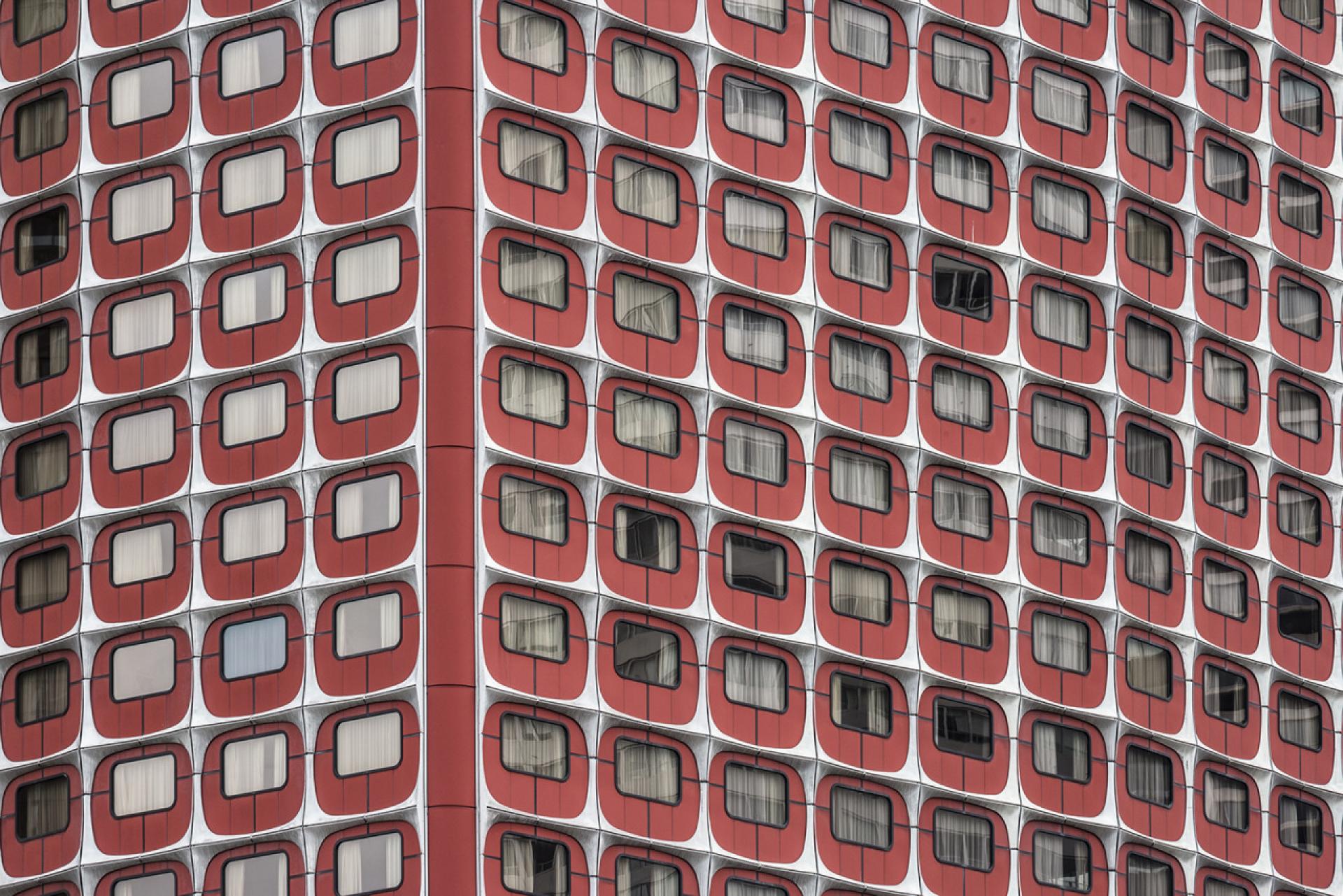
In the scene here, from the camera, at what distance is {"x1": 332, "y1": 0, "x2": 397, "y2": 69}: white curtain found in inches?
3841

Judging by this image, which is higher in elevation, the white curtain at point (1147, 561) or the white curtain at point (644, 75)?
the white curtain at point (644, 75)

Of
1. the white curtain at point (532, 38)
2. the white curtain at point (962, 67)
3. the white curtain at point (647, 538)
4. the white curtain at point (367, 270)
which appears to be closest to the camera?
the white curtain at point (367, 270)

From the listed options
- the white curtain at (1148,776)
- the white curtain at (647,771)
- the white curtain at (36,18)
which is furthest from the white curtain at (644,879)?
the white curtain at (36,18)

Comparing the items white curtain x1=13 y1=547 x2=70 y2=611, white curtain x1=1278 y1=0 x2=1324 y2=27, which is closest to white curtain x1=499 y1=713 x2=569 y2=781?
white curtain x1=13 y1=547 x2=70 y2=611

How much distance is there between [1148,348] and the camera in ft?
362

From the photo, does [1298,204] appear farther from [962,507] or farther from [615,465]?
[615,465]

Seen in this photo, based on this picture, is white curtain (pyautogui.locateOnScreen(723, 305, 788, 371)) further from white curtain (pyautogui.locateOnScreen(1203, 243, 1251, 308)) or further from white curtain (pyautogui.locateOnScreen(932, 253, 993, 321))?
white curtain (pyautogui.locateOnScreen(1203, 243, 1251, 308))

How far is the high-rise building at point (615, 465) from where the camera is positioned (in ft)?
311

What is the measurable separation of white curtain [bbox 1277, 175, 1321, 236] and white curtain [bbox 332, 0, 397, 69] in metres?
30.2

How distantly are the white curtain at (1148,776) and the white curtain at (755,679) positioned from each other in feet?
39.0

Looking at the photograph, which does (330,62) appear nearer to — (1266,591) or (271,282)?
(271,282)

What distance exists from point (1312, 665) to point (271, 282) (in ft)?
109

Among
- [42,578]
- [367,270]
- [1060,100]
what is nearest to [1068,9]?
[1060,100]

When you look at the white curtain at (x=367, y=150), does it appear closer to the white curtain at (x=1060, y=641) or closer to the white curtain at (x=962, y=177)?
the white curtain at (x=962, y=177)
